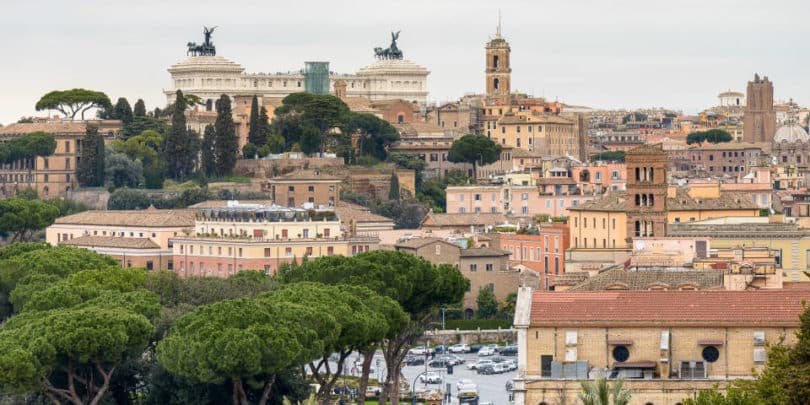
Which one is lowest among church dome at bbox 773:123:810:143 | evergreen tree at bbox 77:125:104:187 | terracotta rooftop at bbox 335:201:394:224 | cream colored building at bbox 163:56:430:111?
terracotta rooftop at bbox 335:201:394:224

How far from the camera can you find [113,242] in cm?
11750

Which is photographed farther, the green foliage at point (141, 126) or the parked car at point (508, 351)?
the green foliage at point (141, 126)

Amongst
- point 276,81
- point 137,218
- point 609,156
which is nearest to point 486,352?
point 137,218

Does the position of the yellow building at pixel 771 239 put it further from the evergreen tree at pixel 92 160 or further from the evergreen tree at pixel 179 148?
the evergreen tree at pixel 179 148

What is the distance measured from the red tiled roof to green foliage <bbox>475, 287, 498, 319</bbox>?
51.5 meters

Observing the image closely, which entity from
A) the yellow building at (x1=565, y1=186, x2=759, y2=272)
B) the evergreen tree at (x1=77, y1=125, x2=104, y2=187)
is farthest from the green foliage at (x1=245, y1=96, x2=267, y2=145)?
the yellow building at (x1=565, y1=186, x2=759, y2=272)

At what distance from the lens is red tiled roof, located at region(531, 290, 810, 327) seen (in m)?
56.1

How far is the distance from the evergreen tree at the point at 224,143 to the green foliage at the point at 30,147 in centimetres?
976

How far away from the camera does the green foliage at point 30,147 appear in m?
144

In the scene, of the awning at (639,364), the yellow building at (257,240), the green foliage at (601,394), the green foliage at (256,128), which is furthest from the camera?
the green foliage at (256,128)

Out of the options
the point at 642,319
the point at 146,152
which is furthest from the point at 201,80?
the point at 642,319

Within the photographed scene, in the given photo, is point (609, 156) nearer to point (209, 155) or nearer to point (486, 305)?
point (209, 155)

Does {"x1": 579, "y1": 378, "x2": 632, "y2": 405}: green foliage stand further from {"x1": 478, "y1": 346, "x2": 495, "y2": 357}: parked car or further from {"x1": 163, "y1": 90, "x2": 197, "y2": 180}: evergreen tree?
{"x1": 163, "y1": 90, "x2": 197, "y2": 180}: evergreen tree

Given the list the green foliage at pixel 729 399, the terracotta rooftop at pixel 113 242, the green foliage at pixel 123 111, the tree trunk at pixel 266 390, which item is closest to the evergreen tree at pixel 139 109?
the green foliage at pixel 123 111
